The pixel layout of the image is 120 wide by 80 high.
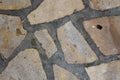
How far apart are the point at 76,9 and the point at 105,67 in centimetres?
35

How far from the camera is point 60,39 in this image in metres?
1.74

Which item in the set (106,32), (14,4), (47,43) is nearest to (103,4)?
(106,32)

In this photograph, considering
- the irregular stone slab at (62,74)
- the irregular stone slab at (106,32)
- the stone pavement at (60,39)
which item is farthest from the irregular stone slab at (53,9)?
the irregular stone slab at (62,74)

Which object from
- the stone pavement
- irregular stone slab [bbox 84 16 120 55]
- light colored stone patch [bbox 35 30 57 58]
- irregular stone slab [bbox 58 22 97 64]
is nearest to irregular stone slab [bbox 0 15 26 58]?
the stone pavement

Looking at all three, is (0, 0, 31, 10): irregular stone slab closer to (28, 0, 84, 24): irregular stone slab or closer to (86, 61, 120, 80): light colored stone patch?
(28, 0, 84, 24): irregular stone slab

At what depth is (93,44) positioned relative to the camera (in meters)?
1.72

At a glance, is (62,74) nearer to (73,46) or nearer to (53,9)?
(73,46)

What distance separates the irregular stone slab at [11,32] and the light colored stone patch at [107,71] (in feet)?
1.47

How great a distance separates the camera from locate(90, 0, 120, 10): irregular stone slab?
1692mm

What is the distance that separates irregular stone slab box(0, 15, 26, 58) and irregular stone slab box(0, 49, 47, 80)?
0.25ft

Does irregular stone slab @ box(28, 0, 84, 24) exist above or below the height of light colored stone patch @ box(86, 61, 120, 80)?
above

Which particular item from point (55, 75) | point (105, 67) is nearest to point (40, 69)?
point (55, 75)

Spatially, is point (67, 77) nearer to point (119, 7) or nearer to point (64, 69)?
point (64, 69)

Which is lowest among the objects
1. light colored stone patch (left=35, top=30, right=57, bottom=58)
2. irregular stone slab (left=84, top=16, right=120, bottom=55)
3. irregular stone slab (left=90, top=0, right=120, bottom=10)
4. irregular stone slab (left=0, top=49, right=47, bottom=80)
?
irregular stone slab (left=0, top=49, right=47, bottom=80)
